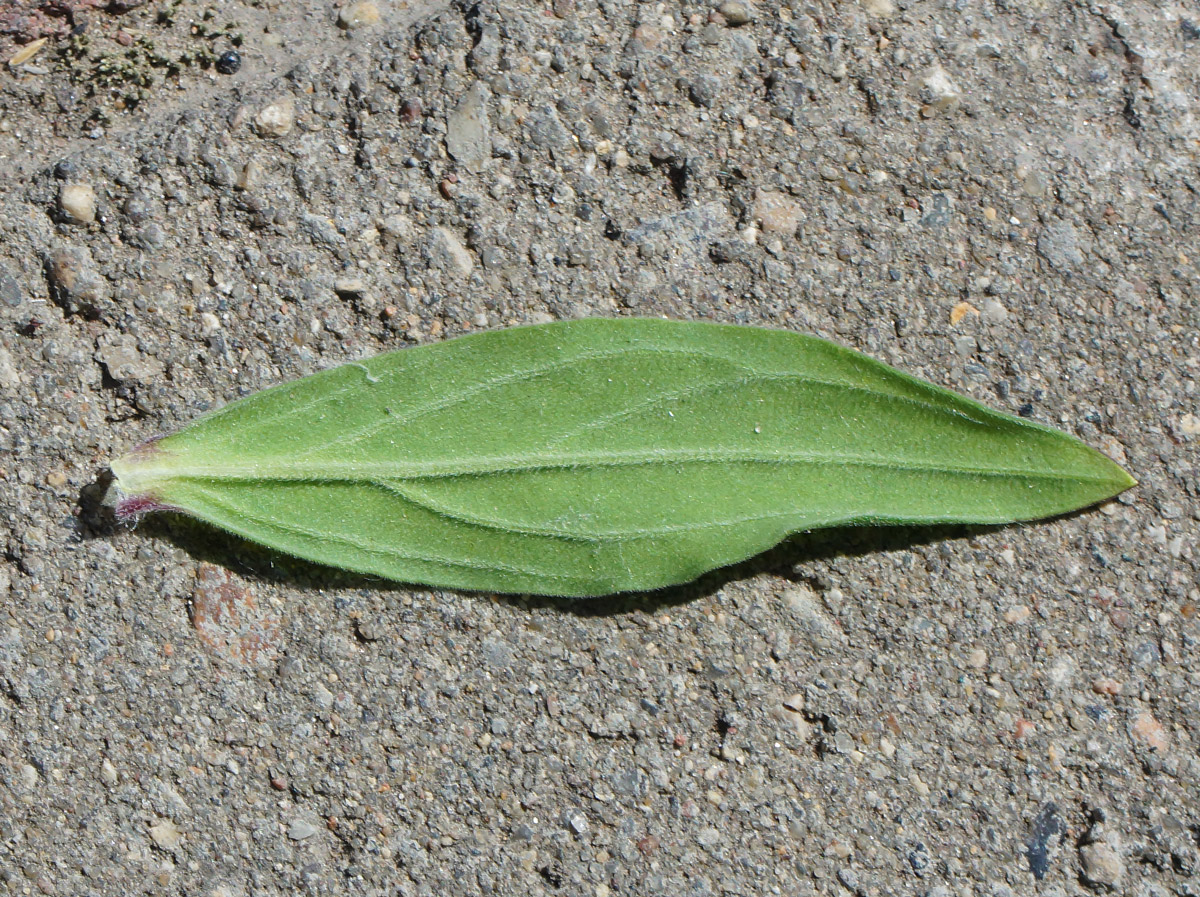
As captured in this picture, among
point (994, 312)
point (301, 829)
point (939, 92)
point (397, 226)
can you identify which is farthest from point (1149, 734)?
point (397, 226)

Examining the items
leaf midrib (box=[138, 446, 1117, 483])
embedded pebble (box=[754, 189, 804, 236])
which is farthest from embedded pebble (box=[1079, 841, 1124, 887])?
embedded pebble (box=[754, 189, 804, 236])

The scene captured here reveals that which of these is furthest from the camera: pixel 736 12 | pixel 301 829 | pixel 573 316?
pixel 736 12

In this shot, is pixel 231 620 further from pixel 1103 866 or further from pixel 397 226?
pixel 1103 866

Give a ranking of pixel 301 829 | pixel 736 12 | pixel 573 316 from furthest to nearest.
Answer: pixel 736 12 → pixel 573 316 → pixel 301 829

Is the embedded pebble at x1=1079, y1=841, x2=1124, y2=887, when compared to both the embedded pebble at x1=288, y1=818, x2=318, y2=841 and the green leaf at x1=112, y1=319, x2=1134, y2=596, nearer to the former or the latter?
the green leaf at x1=112, y1=319, x2=1134, y2=596

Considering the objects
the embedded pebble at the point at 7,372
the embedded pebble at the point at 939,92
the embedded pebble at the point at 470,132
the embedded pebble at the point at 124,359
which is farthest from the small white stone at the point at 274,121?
the embedded pebble at the point at 939,92

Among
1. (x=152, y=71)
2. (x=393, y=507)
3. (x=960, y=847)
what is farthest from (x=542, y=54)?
(x=960, y=847)

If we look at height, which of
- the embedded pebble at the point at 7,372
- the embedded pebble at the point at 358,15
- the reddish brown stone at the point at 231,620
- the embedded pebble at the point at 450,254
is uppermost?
the embedded pebble at the point at 358,15

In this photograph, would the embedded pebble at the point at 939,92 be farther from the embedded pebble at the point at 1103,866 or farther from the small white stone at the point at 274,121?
the embedded pebble at the point at 1103,866
